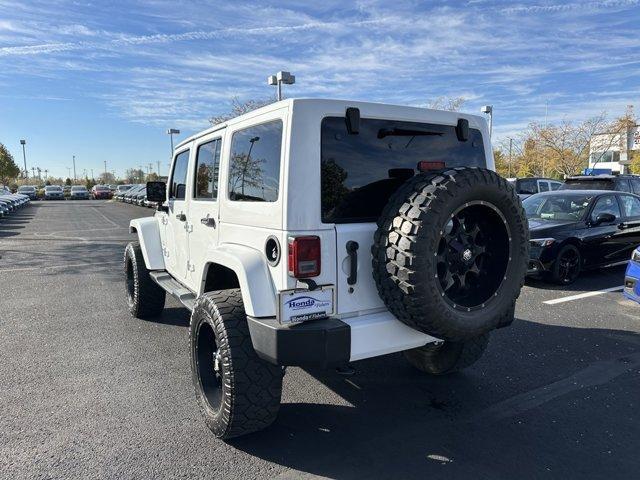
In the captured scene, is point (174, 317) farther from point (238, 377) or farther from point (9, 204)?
point (9, 204)

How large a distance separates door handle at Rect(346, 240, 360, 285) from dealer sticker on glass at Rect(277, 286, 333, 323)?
150 mm

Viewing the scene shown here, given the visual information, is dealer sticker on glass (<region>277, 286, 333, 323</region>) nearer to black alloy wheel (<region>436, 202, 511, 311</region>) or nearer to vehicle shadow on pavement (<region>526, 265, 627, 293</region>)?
black alloy wheel (<region>436, 202, 511, 311</region>)

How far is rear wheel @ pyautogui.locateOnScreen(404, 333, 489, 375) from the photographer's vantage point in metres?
3.77

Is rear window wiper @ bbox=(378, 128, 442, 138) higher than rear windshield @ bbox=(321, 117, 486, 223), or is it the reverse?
rear window wiper @ bbox=(378, 128, 442, 138)

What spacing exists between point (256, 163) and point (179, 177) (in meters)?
1.99

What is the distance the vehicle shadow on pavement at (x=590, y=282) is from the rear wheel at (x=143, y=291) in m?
5.51

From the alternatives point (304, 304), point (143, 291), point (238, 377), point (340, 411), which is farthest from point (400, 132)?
point (143, 291)

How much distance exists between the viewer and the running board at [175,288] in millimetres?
3914

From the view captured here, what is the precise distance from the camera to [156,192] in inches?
196

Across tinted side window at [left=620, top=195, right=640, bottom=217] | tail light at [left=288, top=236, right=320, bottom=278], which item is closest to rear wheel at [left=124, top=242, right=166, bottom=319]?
tail light at [left=288, top=236, right=320, bottom=278]

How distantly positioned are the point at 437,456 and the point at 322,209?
5.49 feet

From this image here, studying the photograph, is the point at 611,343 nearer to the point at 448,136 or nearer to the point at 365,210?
the point at 448,136

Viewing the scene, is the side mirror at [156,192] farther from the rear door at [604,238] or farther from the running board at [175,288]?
the rear door at [604,238]

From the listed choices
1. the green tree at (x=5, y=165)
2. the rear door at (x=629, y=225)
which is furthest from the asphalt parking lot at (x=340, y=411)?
the green tree at (x=5, y=165)
